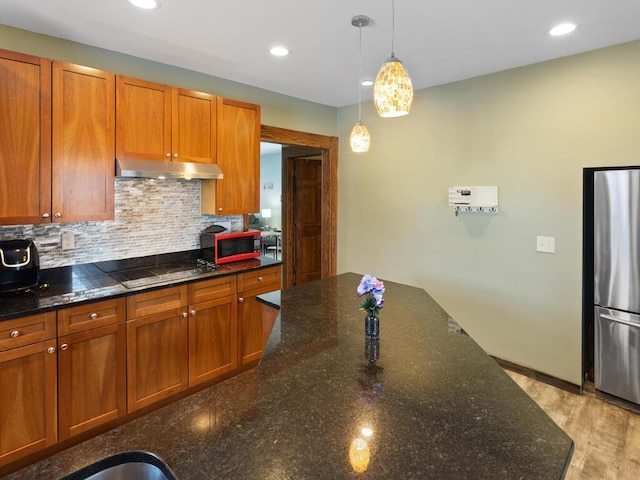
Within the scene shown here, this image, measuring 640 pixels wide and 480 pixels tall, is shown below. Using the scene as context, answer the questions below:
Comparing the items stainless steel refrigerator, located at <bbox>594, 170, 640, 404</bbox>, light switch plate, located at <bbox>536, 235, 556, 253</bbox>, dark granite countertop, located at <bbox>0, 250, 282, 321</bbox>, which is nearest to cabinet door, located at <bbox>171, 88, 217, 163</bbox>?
dark granite countertop, located at <bbox>0, 250, 282, 321</bbox>

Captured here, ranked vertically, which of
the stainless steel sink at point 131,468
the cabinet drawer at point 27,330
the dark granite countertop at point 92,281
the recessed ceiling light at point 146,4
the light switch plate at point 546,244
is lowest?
the stainless steel sink at point 131,468

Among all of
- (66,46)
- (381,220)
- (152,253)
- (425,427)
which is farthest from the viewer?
(381,220)

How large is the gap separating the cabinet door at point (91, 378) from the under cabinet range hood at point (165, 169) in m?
1.01

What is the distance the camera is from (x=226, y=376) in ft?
9.75

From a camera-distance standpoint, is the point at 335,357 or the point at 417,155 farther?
the point at 417,155

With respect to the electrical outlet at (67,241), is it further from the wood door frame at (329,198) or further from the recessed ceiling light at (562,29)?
the recessed ceiling light at (562,29)

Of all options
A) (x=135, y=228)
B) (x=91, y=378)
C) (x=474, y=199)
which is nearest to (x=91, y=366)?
(x=91, y=378)

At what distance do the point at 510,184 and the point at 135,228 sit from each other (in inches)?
122

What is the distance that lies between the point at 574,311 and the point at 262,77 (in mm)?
3182

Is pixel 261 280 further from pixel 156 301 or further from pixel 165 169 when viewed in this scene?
pixel 165 169

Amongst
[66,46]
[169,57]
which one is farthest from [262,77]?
[66,46]

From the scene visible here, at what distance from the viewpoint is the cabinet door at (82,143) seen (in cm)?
230

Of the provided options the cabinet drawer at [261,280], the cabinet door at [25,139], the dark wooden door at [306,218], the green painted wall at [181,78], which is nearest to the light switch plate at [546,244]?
the cabinet drawer at [261,280]

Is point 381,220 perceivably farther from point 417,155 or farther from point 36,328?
point 36,328
